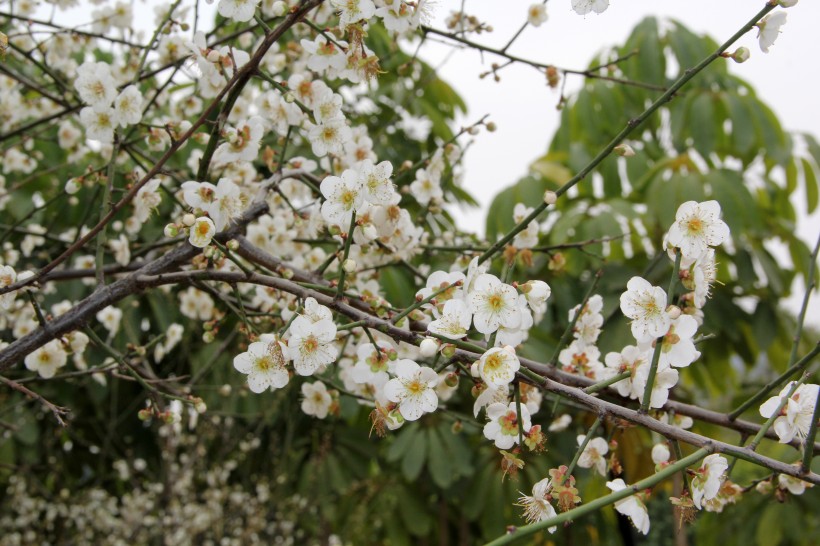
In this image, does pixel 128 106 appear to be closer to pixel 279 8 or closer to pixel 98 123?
pixel 98 123

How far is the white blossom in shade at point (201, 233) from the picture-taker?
0.87 metres

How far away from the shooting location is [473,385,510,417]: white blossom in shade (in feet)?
2.72

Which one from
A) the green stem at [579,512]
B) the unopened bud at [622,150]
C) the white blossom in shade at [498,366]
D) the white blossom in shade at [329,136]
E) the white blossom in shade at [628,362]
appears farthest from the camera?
the white blossom in shade at [329,136]

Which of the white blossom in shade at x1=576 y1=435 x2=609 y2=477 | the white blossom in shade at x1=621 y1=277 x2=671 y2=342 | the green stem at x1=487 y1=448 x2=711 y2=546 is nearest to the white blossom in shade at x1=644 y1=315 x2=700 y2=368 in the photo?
the white blossom in shade at x1=621 y1=277 x2=671 y2=342

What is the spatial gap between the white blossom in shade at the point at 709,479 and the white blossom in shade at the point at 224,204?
67 cm

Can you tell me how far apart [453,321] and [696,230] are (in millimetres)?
287

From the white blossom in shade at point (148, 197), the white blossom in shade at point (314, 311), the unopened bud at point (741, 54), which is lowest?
the white blossom in shade at point (314, 311)

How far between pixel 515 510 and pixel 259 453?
1.42 m

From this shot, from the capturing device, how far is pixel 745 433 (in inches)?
33.6

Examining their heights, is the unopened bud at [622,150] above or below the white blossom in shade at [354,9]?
below

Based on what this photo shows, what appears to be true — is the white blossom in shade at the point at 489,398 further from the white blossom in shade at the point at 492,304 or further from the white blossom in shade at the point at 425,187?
the white blossom in shade at the point at 425,187

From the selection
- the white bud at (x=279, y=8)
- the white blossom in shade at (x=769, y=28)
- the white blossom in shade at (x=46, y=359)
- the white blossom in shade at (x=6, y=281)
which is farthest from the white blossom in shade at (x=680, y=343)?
the white blossom in shade at (x=46, y=359)

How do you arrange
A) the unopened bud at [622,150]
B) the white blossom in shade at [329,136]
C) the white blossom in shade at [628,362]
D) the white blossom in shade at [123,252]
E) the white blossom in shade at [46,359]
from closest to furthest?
the white blossom in shade at [628,362], the unopened bud at [622,150], the white blossom in shade at [329,136], the white blossom in shade at [46,359], the white blossom in shade at [123,252]

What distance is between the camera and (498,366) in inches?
28.2
